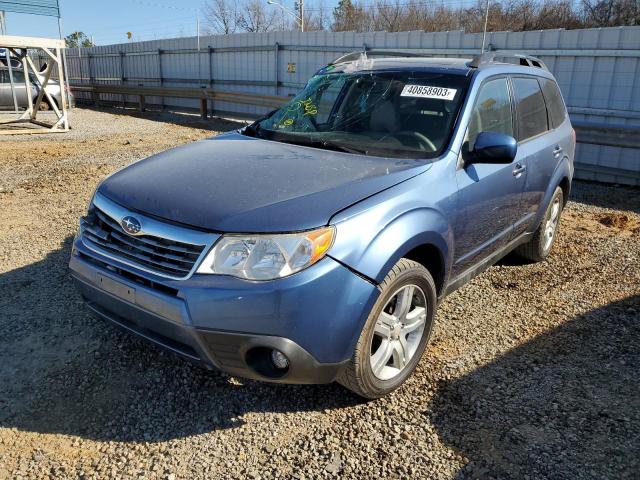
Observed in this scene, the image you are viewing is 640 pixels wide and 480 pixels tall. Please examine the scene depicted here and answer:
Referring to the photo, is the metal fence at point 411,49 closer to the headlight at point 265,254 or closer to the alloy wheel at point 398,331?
the alloy wheel at point 398,331

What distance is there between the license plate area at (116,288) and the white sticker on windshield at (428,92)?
7.20 feet

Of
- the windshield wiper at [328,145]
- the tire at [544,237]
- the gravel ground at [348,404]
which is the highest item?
the windshield wiper at [328,145]

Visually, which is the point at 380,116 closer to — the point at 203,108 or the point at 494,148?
the point at 494,148

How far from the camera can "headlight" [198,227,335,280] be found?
2385 millimetres

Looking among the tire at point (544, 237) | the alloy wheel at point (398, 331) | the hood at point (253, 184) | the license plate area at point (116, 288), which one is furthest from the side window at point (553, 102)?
the license plate area at point (116, 288)

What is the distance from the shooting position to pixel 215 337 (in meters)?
2.42

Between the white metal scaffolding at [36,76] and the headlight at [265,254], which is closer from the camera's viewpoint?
the headlight at [265,254]

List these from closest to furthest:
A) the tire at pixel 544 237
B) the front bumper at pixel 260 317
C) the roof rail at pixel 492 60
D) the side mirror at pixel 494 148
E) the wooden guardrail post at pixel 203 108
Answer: the front bumper at pixel 260 317
the side mirror at pixel 494 148
the roof rail at pixel 492 60
the tire at pixel 544 237
the wooden guardrail post at pixel 203 108

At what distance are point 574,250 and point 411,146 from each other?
124 inches

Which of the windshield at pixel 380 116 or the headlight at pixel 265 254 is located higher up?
the windshield at pixel 380 116

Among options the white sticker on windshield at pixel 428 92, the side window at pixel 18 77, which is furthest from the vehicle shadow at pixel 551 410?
the side window at pixel 18 77

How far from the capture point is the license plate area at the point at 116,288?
260cm

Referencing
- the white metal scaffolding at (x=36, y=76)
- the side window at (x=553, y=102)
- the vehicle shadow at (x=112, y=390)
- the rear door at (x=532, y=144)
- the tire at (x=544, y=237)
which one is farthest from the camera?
the white metal scaffolding at (x=36, y=76)

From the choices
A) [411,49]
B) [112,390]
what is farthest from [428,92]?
[411,49]
